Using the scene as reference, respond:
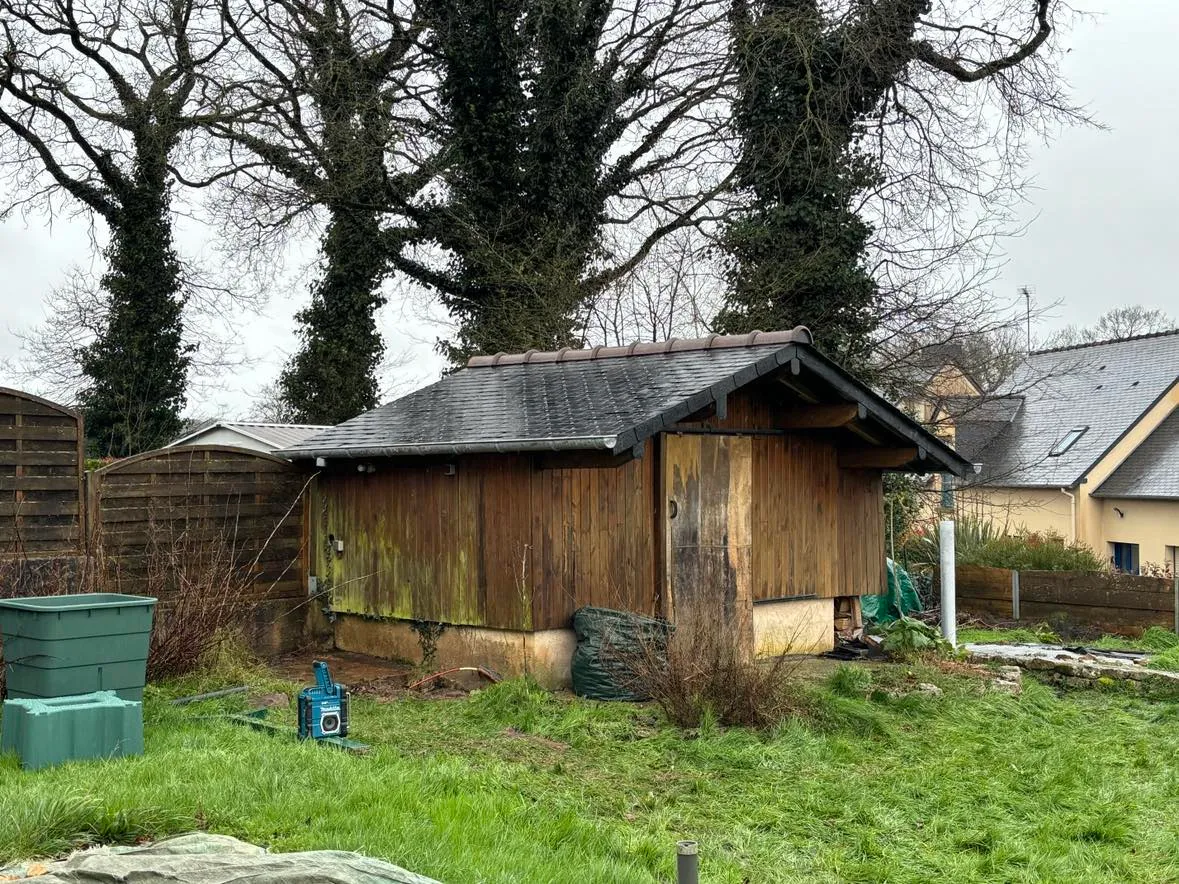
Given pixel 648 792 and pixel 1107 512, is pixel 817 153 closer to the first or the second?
pixel 648 792

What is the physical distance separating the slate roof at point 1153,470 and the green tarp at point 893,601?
14.9 meters

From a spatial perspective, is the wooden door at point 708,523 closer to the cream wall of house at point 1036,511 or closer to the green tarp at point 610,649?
the green tarp at point 610,649

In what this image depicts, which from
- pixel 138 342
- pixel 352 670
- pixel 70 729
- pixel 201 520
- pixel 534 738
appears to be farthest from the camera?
pixel 138 342

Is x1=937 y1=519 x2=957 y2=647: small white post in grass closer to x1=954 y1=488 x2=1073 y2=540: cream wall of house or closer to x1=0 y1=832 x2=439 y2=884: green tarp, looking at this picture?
x1=0 y1=832 x2=439 y2=884: green tarp

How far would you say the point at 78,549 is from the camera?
1104 cm

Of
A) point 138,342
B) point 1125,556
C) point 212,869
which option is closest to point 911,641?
point 212,869

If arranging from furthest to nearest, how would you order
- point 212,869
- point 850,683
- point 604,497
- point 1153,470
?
point 1153,470, point 604,497, point 850,683, point 212,869

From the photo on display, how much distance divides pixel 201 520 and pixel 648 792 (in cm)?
689

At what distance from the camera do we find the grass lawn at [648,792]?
17.6ft

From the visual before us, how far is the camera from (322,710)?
24.6 feet

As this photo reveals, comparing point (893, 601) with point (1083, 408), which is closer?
point (893, 601)

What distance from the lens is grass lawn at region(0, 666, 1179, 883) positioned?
211 inches

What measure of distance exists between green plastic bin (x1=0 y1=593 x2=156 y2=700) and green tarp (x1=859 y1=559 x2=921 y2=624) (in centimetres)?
914

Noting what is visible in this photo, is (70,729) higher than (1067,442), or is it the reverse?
(1067,442)
